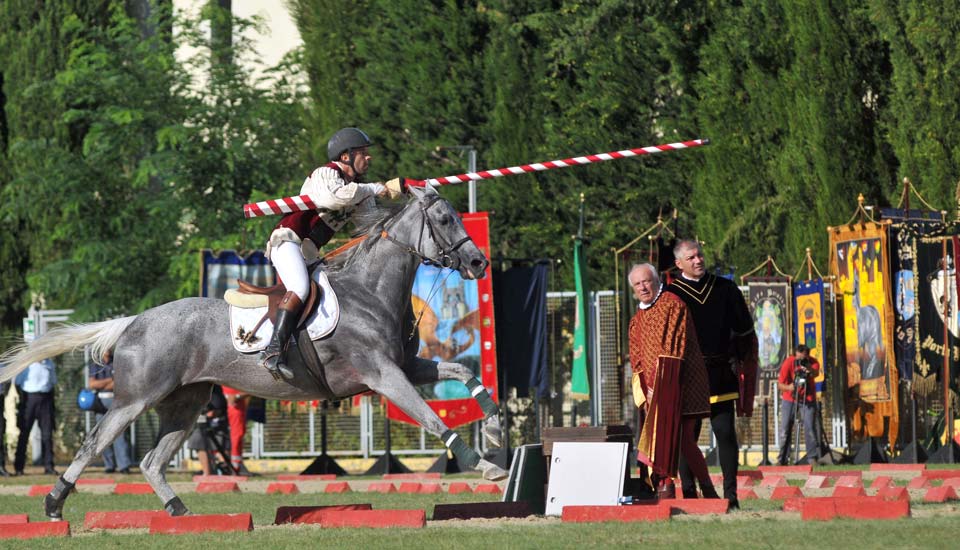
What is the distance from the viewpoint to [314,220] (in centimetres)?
1264

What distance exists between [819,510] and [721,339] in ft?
6.70

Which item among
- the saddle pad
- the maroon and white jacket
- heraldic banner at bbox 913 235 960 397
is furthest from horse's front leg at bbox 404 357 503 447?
heraldic banner at bbox 913 235 960 397

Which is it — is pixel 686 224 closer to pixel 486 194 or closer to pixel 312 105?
pixel 486 194

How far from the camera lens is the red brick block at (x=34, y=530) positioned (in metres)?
11.3

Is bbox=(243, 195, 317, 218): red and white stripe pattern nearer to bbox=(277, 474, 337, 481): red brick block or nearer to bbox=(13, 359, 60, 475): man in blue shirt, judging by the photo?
bbox=(277, 474, 337, 481): red brick block

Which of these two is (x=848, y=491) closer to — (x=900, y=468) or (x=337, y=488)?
(x=900, y=468)

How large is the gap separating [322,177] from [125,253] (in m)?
19.3

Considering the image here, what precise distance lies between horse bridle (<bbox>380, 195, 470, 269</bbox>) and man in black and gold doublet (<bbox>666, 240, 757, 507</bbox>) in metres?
1.61

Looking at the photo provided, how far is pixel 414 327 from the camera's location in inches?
495

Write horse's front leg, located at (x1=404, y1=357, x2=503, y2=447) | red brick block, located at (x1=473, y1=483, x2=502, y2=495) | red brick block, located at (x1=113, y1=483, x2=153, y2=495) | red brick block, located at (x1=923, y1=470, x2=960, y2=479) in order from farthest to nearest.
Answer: red brick block, located at (x1=113, y1=483, x2=153, y2=495), red brick block, located at (x1=473, y1=483, x2=502, y2=495), red brick block, located at (x1=923, y1=470, x2=960, y2=479), horse's front leg, located at (x1=404, y1=357, x2=503, y2=447)

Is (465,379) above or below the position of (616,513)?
above

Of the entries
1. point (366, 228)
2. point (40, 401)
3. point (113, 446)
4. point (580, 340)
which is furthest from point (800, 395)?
point (40, 401)

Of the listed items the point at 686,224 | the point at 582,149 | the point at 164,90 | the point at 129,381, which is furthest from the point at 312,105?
the point at 129,381

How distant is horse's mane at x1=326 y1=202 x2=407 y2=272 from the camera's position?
41.1ft
